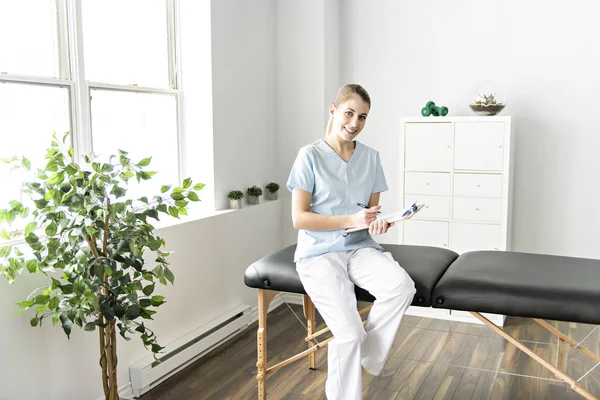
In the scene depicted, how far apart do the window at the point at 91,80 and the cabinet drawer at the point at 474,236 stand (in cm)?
158

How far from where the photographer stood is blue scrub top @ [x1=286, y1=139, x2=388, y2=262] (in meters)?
2.31

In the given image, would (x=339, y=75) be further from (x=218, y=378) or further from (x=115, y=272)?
(x=115, y=272)

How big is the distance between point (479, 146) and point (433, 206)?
0.42 metres

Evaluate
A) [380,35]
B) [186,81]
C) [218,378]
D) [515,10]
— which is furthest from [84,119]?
[515,10]

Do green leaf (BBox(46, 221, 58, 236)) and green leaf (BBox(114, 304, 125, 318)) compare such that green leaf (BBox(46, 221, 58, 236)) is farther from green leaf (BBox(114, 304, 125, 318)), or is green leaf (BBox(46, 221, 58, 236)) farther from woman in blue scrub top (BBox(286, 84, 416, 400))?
woman in blue scrub top (BBox(286, 84, 416, 400))

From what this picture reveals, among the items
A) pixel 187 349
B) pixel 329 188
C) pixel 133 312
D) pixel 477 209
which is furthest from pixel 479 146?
pixel 133 312

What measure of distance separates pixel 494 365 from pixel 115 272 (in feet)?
5.80

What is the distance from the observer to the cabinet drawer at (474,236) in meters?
3.45

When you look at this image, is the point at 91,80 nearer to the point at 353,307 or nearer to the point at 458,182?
the point at 353,307

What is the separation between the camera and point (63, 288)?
1.96 meters

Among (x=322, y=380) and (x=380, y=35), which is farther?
(x=380, y=35)

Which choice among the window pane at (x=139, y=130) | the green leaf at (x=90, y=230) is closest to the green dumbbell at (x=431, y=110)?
the window pane at (x=139, y=130)

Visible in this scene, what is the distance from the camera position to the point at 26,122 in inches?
92.2

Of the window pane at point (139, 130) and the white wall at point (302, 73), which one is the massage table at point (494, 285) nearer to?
the window pane at point (139, 130)
